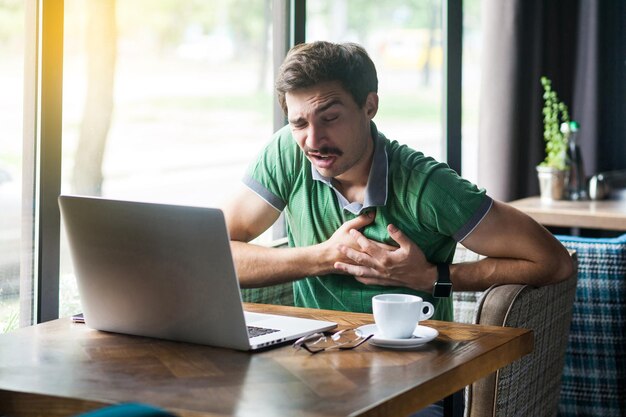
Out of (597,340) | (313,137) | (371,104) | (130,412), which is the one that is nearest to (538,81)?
(597,340)

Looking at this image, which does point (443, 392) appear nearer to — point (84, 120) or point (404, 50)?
point (84, 120)

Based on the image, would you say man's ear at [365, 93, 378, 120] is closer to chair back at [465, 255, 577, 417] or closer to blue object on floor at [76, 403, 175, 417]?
chair back at [465, 255, 577, 417]

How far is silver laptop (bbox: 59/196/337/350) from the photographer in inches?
65.6

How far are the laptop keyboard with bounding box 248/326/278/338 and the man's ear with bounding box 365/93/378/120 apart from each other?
2.32 ft

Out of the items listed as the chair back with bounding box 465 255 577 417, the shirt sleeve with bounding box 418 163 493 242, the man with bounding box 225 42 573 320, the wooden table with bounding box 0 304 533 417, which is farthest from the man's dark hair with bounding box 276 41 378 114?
the wooden table with bounding box 0 304 533 417

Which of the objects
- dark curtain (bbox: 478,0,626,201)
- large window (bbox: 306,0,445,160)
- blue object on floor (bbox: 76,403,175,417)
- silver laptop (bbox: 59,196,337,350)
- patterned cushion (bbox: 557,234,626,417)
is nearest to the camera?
blue object on floor (bbox: 76,403,175,417)

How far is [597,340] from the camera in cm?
285

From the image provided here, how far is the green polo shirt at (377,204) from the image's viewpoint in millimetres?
2230

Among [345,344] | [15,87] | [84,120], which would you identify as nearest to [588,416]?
[345,344]

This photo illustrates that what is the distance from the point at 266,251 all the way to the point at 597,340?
1100mm

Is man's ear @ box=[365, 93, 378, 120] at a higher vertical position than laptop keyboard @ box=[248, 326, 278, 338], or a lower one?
higher

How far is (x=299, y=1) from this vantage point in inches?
123

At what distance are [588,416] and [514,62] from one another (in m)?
1.79

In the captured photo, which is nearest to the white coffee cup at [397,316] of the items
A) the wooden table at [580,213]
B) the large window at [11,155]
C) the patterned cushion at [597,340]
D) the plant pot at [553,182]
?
the large window at [11,155]
